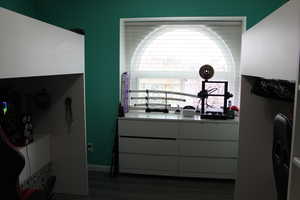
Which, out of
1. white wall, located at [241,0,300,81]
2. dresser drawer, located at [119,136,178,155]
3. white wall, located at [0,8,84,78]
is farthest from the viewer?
dresser drawer, located at [119,136,178,155]

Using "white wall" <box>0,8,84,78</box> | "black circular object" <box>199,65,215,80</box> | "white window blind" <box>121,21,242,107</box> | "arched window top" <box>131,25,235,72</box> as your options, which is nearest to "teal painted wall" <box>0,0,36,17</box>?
"white wall" <box>0,8,84,78</box>

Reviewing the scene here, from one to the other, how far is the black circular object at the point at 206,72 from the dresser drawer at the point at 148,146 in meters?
0.92

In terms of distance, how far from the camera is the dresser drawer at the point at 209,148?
3.04m

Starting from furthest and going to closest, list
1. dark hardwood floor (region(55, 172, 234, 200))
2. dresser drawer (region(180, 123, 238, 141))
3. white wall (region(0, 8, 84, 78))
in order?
dresser drawer (region(180, 123, 238, 141)), dark hardwood floor (region(55, 172, 234, 200)), white wall (region(0, 8, 84, 78))

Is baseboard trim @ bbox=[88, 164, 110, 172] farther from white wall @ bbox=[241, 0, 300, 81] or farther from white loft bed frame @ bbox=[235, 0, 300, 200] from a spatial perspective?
white wall @ bbox=[241, 0, 300, 81]

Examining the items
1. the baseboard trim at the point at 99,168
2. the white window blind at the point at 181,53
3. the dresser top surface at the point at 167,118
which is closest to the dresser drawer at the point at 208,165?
the dresser top surface at the point at 167,118

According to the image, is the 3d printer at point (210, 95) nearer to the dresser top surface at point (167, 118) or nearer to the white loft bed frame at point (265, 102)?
the dresser top surface at point (167, 118)

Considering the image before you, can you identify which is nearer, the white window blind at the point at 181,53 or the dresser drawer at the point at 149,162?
the dresser drawer at the point at 149,162

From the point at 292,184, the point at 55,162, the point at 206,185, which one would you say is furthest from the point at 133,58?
the point at 292,184

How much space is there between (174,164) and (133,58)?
155 centimetres

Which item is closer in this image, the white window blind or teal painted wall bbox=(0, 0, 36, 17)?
teal painted wall bbox=(0, 0, 36, 17)

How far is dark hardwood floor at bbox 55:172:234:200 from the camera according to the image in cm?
278

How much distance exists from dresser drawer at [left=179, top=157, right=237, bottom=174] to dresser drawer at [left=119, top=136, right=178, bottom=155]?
19 cm

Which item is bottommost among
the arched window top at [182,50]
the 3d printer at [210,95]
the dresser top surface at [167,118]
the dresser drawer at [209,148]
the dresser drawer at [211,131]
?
the dresser drawer at [209,148]
